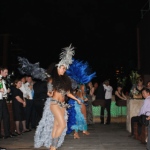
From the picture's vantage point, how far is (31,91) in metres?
11.0

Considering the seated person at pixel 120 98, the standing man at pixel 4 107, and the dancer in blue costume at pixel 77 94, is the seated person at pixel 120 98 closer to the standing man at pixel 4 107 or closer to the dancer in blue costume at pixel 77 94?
the dancer in blue costume at pixel 77 94

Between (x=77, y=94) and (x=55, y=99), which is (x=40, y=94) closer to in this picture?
(x=77, y=94)

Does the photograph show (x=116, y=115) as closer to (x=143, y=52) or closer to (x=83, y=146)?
(x=143, y=52)

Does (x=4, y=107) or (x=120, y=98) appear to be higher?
(x=120, y=98)

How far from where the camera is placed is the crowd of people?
19.8ft

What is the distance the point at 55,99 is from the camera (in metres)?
5.96

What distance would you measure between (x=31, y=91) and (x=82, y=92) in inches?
88.1

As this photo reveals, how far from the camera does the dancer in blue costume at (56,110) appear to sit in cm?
588

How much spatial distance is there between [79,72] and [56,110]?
11.6 ft

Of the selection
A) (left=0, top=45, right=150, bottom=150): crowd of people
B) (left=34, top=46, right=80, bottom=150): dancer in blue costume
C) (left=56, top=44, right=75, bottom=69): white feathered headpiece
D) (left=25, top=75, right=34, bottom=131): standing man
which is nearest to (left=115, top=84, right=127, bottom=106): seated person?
(left=0, top=45, right=150, bottom=150): crowd of people

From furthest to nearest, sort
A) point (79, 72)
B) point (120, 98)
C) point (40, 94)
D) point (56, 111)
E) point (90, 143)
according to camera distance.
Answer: point (120, 98) < point (79, 72) < point (40, 94) < point (90, 143) < point (56, 111)

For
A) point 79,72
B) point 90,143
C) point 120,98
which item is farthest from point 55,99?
point 120,98

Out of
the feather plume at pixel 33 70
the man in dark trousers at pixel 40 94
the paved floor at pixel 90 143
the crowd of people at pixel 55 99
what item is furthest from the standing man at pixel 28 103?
the feather plume at pixel 33 70

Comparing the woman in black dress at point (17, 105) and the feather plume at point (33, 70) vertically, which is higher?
the feather plume at point (33, 70)
